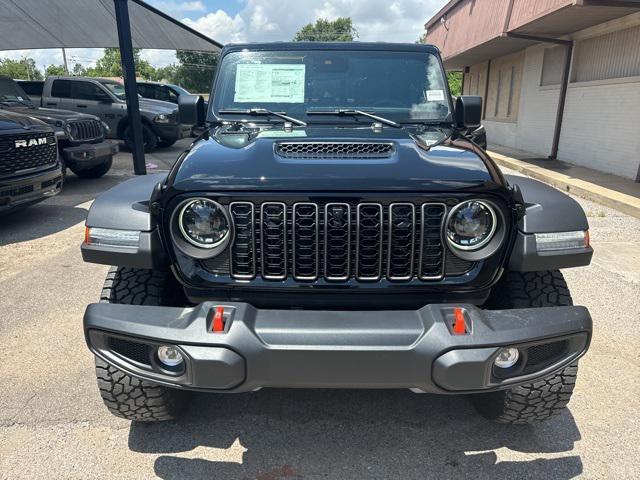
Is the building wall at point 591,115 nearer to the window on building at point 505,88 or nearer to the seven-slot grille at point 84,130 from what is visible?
the window on building at point 505,88

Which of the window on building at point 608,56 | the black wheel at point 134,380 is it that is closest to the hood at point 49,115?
the black wheel at point 134,380

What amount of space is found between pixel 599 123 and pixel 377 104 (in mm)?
8935

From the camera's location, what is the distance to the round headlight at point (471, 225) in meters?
2.02

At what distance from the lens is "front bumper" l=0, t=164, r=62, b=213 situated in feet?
17.8

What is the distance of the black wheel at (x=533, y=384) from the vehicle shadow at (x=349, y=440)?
0.19 metres

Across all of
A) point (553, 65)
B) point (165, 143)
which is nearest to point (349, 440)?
point (165, 143)

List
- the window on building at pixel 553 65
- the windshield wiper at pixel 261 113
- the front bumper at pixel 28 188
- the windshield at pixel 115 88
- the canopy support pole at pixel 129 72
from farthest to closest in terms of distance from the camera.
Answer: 1. the windshield at pixel 115 88
2. the window on building at pixel 553 65
3. the canopy support pole at pixel 129 72
4. the front bumper at pixel 28 188
5. the windshield wiper at pixel 261 113

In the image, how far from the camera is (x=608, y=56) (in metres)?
10.3

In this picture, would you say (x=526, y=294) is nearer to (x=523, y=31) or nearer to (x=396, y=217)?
(x=396, y=217)

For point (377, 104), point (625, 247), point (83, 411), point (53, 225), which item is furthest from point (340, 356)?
point (53, 225)

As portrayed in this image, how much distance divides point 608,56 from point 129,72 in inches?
365

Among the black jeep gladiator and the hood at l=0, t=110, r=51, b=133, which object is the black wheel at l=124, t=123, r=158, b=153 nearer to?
the hood at l=0, t=110, r=51, b=133

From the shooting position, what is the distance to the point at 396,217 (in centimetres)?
199

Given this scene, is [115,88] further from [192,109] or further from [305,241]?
[305,241]
